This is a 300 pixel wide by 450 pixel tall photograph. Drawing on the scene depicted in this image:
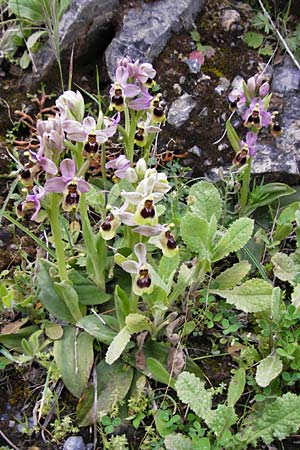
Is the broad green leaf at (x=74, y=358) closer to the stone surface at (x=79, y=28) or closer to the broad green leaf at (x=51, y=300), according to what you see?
the broad green leaf at (x=51, y=300)

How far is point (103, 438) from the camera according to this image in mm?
2496

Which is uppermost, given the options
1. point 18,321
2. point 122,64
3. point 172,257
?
point 122,64

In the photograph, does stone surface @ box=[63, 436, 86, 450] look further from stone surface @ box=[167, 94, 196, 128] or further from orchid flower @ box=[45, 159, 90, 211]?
stone surface @ box=[167, 94, 196, 128]

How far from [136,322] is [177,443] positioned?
510 millimetres

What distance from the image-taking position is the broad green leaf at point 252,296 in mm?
2738

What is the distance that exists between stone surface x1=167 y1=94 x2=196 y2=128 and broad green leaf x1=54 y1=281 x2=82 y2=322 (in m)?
1.46

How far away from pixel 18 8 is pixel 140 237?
213 cm

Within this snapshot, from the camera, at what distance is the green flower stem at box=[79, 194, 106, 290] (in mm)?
2719

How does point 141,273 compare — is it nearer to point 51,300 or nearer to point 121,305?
point 121,305

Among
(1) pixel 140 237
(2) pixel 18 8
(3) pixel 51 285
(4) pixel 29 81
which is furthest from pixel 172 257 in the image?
(2) pixel 18 8

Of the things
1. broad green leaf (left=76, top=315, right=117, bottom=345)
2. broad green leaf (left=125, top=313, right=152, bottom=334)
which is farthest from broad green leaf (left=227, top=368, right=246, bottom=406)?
broad green leaf (left=76, top=315, right=117, bottom=345)

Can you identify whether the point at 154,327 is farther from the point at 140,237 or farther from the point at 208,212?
the point at 208,212

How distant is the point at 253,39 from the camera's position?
4090 mm

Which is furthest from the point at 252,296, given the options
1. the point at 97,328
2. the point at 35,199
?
the point at 35,199
